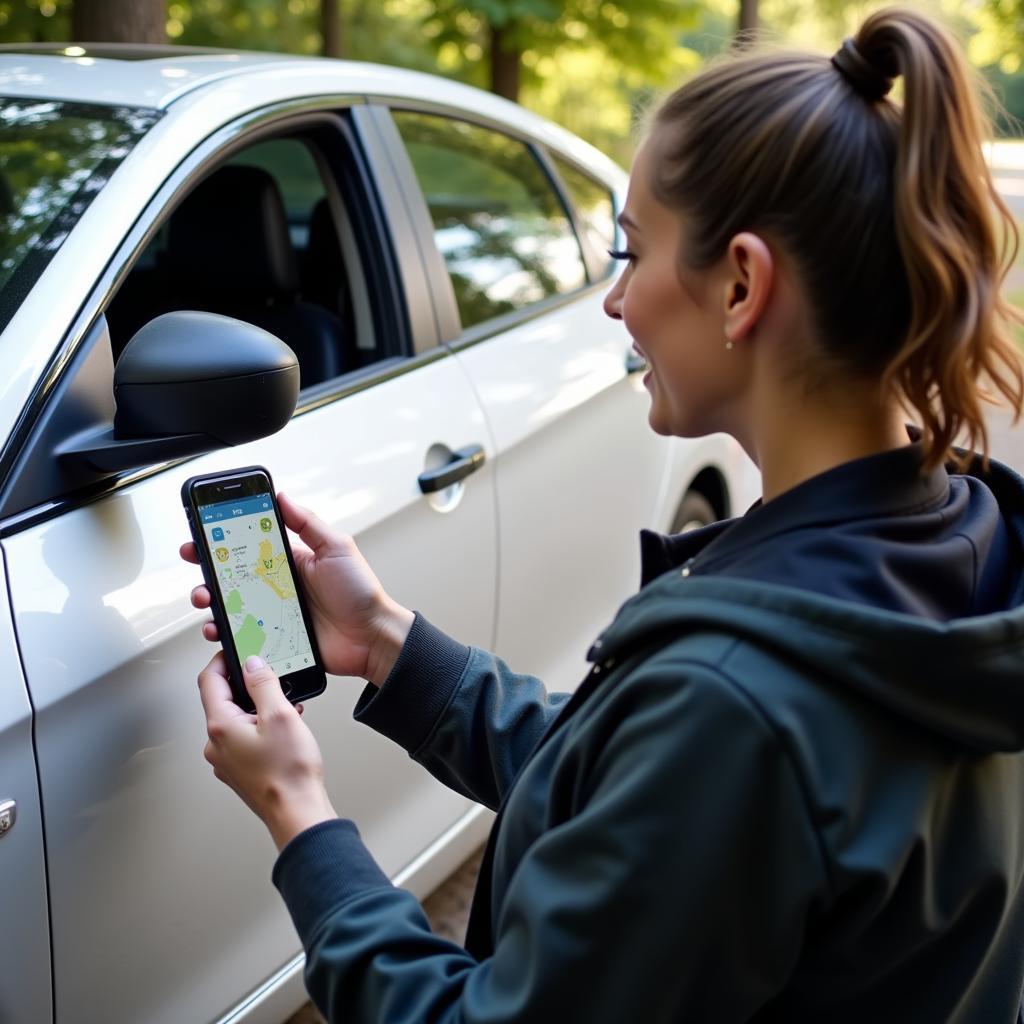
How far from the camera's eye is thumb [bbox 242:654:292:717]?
4.61 feet

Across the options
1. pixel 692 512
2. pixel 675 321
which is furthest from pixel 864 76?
pixel 692 512

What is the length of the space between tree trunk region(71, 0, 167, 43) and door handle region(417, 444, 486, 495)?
275cm

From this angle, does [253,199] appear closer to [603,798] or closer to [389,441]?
[389,441]

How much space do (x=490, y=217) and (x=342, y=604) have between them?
1783 mm

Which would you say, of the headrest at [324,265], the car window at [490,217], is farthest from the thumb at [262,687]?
the headrest at [324,265]

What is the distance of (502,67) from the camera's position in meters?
7.99

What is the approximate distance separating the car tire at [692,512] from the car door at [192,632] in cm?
113

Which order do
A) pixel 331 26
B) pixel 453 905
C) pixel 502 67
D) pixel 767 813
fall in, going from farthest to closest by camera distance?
1. pixel 502 67
2. pixel 331 26
3. pixel 453 905
4. pixel 767 813

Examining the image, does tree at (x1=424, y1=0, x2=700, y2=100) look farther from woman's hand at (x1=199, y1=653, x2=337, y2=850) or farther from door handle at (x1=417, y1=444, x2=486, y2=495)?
woman's hand at (x1=199, y1=653, x2=337, y2=850)

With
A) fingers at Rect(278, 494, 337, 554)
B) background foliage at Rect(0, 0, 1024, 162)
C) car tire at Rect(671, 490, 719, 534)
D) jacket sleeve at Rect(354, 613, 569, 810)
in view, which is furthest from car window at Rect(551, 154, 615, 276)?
jacket sleeve at Rect(354, 613, 569, 810)

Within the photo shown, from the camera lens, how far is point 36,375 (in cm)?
166

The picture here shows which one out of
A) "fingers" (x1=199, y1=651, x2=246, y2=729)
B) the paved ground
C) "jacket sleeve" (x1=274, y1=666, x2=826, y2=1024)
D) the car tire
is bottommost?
the paved ground

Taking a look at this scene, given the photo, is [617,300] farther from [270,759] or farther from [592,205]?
[592,205]

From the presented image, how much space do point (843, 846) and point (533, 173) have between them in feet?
8.91
